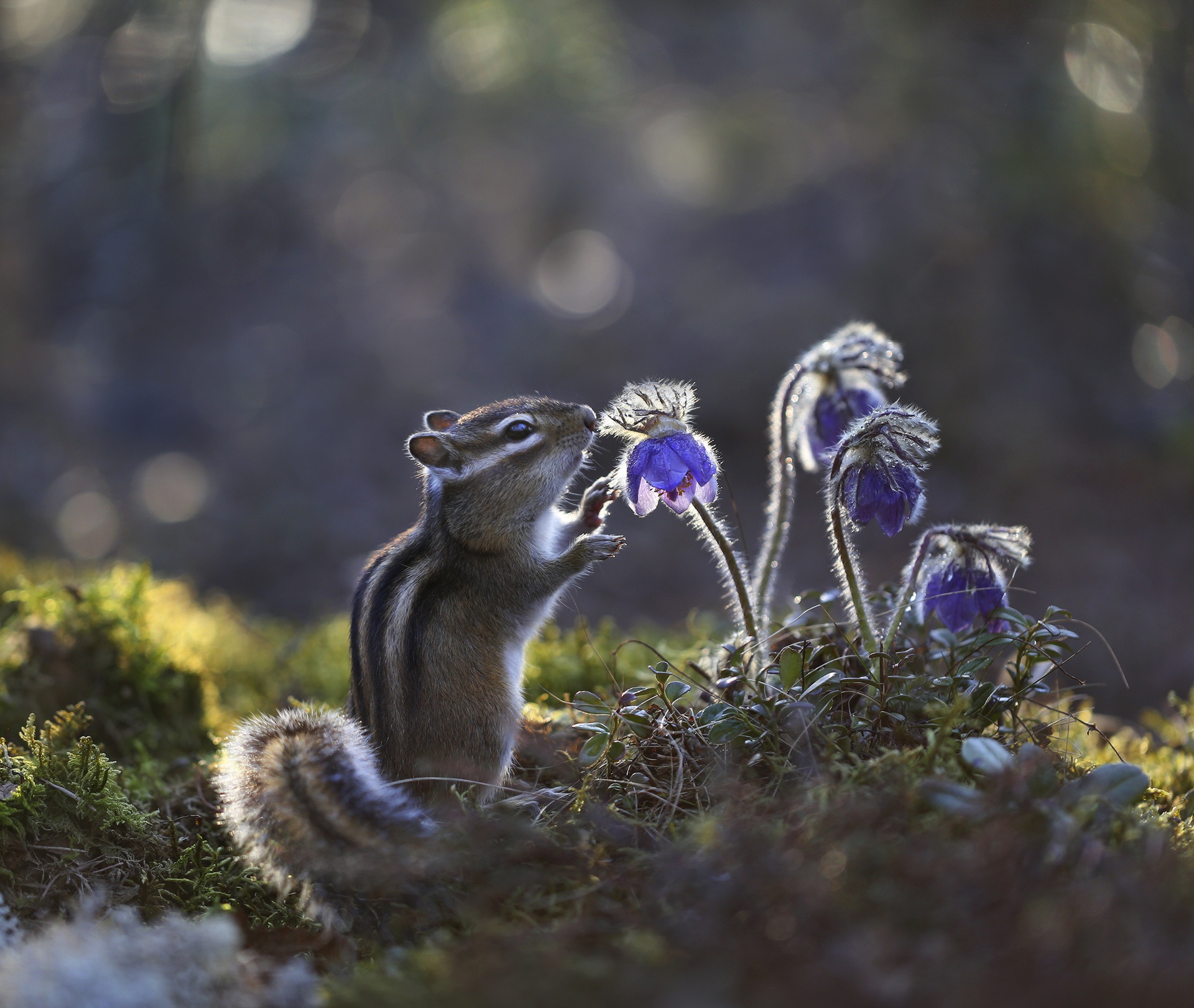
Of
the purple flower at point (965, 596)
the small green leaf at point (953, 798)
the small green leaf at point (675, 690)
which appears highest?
the purple flower at point (965, 596)

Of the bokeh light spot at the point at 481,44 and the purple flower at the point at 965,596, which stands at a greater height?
the bokeh light spot at the point at 481,44

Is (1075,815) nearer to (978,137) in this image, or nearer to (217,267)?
(978,137)

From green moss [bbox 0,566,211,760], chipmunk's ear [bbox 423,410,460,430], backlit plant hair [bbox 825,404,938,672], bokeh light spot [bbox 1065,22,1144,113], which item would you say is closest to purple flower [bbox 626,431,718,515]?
backlit plant hair [bbox 825,404,938,672]

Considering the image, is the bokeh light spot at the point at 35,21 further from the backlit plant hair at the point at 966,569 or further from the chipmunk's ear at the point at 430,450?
the backlit plant hair at the point at 966,569

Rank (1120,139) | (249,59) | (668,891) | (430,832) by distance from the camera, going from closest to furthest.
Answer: (668,891) < (430,832) < (1120,139) < (249,59)

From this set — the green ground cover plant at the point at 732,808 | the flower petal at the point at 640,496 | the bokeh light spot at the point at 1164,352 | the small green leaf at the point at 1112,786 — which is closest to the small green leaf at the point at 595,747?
the green ground cover plant at the point at 732,808

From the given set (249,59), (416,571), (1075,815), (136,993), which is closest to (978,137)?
(249,59)
